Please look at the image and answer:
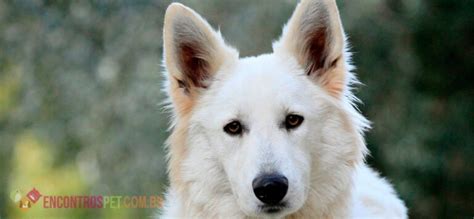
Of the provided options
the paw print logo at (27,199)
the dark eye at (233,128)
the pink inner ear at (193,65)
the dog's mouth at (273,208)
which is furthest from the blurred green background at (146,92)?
the dog's mouth at (273,208)

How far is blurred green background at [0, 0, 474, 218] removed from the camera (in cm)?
346

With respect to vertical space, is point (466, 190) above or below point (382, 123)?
below

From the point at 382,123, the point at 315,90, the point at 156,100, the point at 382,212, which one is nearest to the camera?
the point at 315,90

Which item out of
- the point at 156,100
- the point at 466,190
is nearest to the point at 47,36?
the point at 156,100

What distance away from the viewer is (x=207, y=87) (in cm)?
225

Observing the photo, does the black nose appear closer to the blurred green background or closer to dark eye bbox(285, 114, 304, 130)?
dark eye bbox(285, 114, 304, 130)

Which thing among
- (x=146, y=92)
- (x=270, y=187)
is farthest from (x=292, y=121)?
(x=146, y=92)

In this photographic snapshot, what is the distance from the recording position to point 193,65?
2262 mm

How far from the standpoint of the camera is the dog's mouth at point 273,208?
6.44ft

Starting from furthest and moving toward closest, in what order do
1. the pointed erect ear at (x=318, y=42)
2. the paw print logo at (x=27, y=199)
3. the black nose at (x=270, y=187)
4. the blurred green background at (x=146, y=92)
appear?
the blurred green background at (x=146, y=92), the paw print logo at (x=27, y=199), the pointed erect ear at (x=318, y=42), the black nose at (x=270, y=187)

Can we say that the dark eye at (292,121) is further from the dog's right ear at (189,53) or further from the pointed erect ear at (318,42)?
the dog's right ear at (189,53)

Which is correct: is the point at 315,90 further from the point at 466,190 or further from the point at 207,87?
the point at 466,190

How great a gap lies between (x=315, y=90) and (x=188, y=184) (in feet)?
1.46

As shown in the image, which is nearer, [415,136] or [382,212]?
[382,212]
